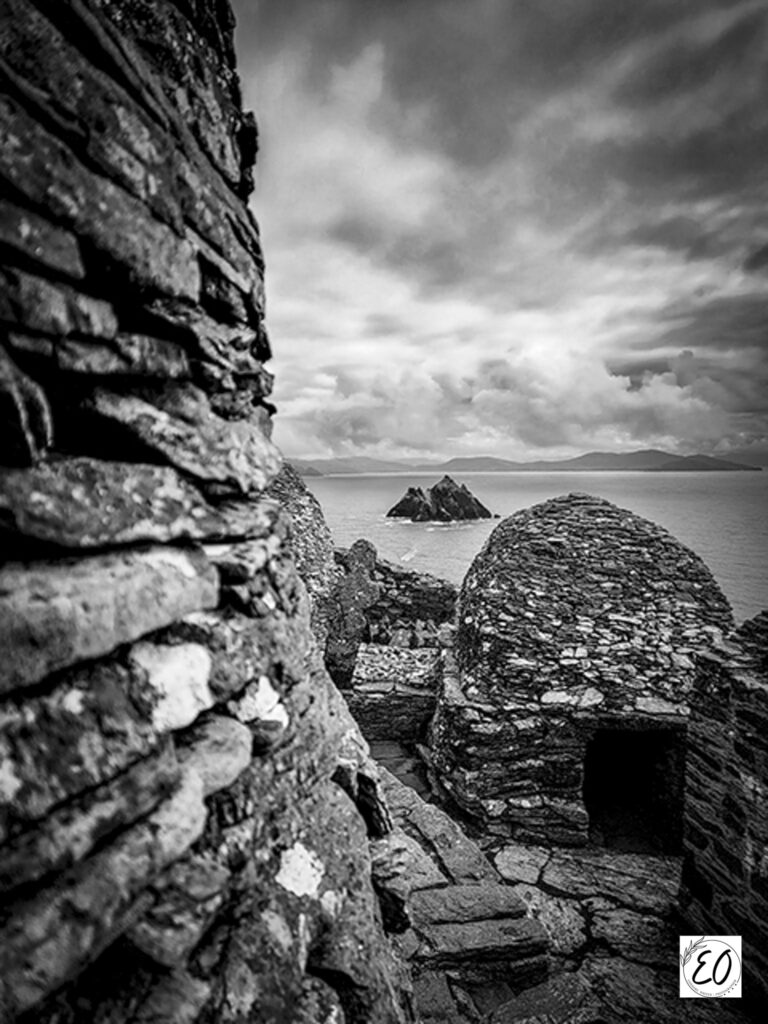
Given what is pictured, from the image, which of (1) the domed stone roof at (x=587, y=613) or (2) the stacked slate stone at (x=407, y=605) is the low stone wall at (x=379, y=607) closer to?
(2) the stacked slate stone at (x=407, y=605)

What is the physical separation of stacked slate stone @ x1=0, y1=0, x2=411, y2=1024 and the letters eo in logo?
5.64 meters

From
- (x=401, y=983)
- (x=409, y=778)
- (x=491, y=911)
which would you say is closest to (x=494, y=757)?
(x=409, y=778)

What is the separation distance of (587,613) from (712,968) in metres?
5.13

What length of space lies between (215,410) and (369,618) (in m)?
17.7

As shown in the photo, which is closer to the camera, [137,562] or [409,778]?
[137,562]

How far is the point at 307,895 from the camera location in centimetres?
228

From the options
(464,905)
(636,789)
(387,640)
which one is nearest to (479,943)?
(464,905)

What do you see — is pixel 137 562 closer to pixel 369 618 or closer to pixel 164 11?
pixel 164 11

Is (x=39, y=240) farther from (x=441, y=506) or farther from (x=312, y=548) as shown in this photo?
(x=441, y=506)

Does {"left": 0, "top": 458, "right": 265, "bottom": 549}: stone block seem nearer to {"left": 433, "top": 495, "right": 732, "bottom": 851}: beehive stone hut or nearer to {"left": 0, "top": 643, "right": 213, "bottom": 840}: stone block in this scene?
{"left": 0, "top": 643, "right": 213, "bottom": 840}: stone block

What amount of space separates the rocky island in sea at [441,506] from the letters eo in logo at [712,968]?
112 meters

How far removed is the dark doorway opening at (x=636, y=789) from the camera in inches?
344

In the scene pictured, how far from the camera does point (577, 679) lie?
9234 millimetres

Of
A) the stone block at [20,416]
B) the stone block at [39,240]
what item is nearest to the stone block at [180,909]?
the stone block at [20,416]
